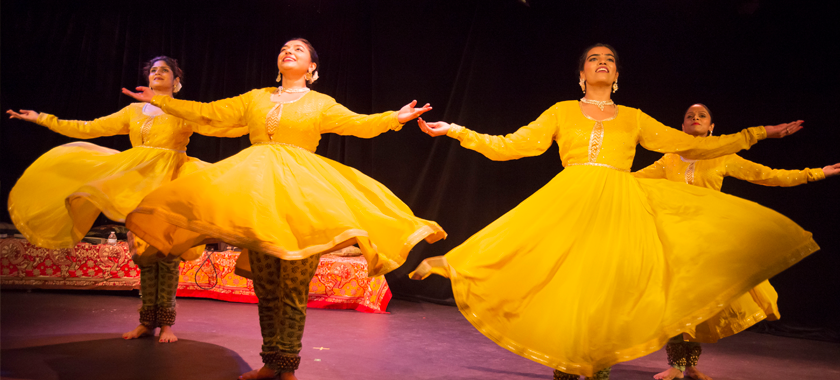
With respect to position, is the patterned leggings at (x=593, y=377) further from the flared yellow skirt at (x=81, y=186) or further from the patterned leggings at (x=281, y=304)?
the flared yellow skirt at (x=81, y=186)

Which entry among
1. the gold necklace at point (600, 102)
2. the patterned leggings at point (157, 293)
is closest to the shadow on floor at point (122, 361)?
the patterned leggings at point (157, 293)

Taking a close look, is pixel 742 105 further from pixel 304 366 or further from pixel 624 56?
pixel 304 366

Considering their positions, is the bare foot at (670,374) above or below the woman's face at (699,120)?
below

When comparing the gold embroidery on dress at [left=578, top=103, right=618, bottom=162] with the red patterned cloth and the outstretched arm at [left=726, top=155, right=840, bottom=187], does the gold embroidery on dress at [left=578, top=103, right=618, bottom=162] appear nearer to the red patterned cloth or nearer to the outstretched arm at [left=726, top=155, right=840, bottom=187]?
the outstretched arm at [left=726, top=155, right=840, bottom=187]

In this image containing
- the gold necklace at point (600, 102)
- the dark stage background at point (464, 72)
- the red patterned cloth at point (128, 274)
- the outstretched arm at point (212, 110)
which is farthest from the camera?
the red patterned cloth at point (128, 274)

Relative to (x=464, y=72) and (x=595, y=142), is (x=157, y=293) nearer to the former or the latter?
(x=595, y=142)

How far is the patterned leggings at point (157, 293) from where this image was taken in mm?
3324

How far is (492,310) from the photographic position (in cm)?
206

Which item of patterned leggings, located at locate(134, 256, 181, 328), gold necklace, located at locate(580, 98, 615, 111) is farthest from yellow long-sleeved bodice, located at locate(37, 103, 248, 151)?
gold necklace, located at locate(580, 98, 615, 111)

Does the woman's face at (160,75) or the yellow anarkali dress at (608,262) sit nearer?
the yellow anarkali dress at (608,262)

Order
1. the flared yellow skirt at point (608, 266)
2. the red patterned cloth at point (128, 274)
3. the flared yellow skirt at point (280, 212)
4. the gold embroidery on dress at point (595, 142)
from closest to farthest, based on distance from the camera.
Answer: the flared yellow skirt at point (608, 266) → the flared yellow skirt at point (280, 212) → the gold embroidery on dress at point (595, 142) → the red patterned cloth at point (128, 274)

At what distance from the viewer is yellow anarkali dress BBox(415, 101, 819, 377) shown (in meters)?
1.89

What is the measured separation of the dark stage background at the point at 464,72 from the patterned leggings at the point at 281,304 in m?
3.07

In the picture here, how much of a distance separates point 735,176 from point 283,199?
8.57 feet
